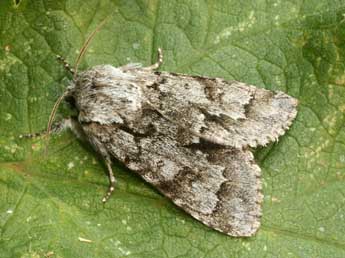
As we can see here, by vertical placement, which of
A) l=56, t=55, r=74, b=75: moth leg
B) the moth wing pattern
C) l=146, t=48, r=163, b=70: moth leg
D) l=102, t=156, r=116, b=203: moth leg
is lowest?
l=102, t=156, r=116, b=203: moth leg

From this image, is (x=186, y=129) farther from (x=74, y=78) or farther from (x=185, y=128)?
(x=74, y=78)

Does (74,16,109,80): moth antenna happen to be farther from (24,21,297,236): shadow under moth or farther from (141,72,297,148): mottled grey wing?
(141,72,297,148): mottled grey wing

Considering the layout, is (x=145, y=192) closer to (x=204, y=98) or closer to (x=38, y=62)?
(x=204, y=98)

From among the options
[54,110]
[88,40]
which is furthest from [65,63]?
[54,110]

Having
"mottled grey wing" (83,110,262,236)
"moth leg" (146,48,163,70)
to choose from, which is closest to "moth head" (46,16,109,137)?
"mottled grey wing" (83,110,262,236)

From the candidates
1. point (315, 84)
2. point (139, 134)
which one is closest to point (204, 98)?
point (139, 134)

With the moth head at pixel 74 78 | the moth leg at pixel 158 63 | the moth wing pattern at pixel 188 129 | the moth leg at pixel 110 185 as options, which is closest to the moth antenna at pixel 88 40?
the moth head at pixel 74 78

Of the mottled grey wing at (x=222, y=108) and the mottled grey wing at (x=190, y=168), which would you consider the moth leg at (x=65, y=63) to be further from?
the mottled grey wing at (x=222, y=108)

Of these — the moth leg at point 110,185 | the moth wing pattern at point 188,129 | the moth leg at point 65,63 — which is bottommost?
the moth leg at point 110,185
